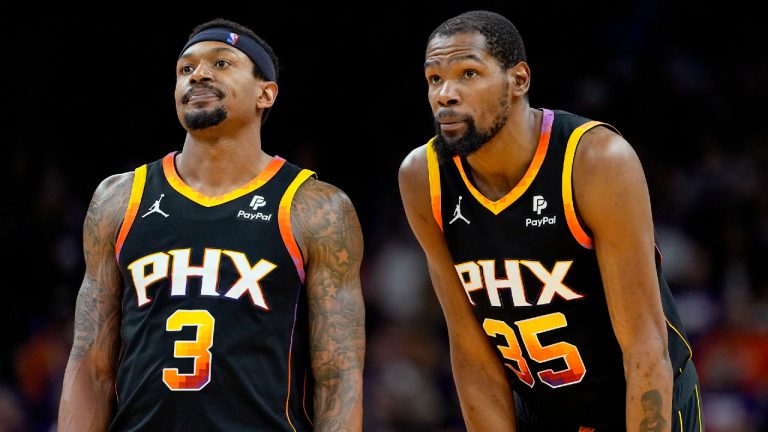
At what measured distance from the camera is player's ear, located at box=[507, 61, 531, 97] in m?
4.41

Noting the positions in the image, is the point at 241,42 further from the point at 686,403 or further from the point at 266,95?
the point at 686,403

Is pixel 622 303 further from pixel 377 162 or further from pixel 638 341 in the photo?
pixel 377 162

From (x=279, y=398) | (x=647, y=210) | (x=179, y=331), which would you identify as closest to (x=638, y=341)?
(x=647, y=210)

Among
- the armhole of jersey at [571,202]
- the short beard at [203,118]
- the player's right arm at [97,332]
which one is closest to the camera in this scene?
the armhole of jersey at [571,202]

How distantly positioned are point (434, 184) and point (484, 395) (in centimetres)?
89

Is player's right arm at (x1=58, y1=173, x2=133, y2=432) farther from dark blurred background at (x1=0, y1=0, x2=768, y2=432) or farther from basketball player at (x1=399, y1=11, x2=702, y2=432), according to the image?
dark blurred background at (x1=0, y1=0, x2=768, y2=432)

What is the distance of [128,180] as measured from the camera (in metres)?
4.53

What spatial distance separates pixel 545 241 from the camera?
14.0ft

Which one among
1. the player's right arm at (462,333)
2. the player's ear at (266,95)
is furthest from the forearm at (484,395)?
the player's ear at (266,95)

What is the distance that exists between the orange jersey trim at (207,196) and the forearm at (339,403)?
80cm

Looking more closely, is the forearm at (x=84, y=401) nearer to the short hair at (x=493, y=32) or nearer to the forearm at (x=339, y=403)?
the forearm at (x=339, y=403)

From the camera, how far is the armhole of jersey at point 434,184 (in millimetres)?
4496

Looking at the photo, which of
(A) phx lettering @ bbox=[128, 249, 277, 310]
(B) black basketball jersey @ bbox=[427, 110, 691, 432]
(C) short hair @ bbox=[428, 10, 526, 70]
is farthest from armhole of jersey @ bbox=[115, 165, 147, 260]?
(C) short hair @ bbox=[428, 10, 526, 70]

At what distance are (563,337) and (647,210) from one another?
0.59m
